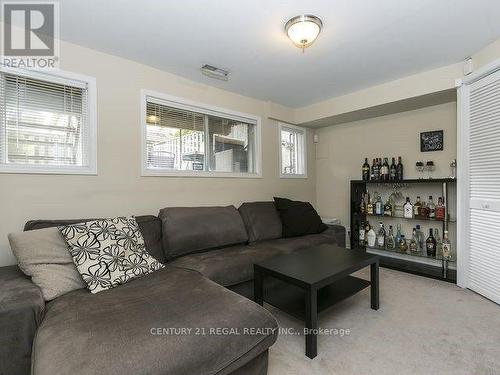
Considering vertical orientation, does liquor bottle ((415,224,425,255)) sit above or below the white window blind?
below

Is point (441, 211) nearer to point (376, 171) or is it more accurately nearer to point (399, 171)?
point (399, 171)

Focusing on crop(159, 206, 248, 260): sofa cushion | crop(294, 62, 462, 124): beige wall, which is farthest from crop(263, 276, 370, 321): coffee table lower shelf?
crop(294, 62, 462, 124): beige wall

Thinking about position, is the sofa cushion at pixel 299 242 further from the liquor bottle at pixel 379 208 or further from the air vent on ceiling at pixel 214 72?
the air vent on ceiling at pixel 214 72

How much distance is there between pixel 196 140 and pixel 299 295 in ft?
6.79

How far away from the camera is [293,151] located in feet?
14.0

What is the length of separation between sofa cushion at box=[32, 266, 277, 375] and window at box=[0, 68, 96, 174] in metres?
1.23

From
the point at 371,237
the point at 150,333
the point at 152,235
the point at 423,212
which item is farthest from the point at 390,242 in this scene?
the point at 150,333

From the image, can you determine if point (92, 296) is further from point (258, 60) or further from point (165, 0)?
point (258, 60)

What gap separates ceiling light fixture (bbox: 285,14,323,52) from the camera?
1832mm

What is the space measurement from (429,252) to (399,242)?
0.34 m

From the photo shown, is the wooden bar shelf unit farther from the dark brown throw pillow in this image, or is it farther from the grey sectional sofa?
the grey sectional sofa

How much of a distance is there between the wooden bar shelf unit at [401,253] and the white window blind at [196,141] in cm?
158

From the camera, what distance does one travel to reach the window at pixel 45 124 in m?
1.97

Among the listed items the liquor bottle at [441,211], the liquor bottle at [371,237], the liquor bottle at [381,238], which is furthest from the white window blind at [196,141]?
the liquor bottle at [441,211]
